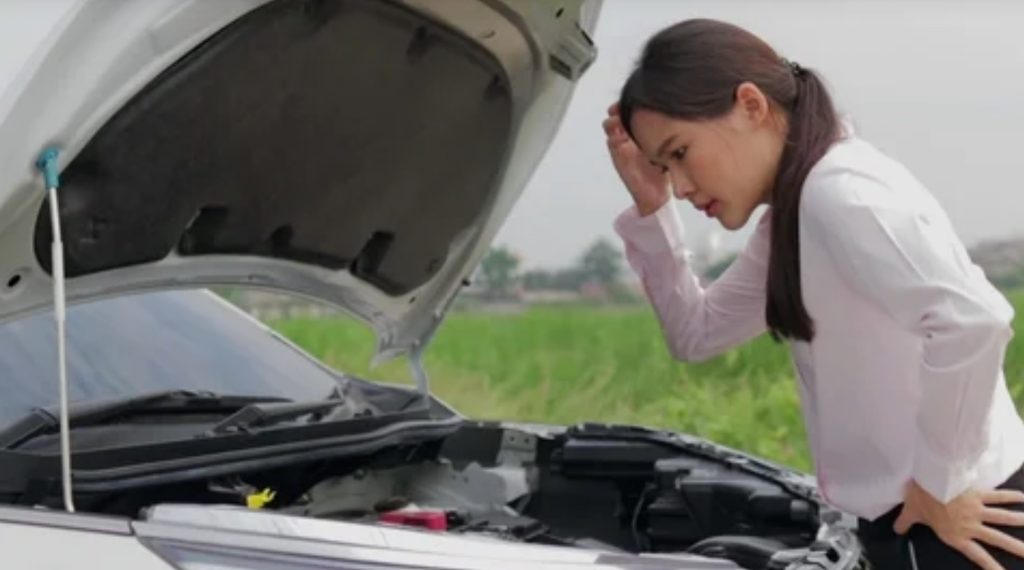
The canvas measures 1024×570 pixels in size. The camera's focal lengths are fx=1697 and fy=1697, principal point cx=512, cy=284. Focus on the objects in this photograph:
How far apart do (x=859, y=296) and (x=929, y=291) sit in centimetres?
15

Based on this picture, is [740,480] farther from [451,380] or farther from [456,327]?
[456,327]

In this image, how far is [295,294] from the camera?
12.3ft

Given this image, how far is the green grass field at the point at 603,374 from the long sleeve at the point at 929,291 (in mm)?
4537

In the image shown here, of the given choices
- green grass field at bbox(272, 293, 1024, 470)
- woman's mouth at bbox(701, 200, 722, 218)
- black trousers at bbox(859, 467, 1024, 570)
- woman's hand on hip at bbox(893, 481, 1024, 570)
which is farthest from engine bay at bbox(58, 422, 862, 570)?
green grass field at bbox(272, 293, 1024, 470)

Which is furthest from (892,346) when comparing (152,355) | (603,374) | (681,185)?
(603,374)

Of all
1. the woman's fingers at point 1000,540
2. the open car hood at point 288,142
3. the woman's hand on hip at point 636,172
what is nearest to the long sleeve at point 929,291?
the woman's fingers at point 1000,540

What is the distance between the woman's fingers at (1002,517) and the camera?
271 cm

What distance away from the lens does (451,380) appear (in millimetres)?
9906

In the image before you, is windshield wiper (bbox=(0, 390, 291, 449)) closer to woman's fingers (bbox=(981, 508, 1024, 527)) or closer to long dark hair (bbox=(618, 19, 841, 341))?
long dark hair (bbox=(618, 19, 841, 341))

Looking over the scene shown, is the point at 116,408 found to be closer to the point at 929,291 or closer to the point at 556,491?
the point at 556,491

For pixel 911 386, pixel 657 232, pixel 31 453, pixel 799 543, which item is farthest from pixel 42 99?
pixel 799 543

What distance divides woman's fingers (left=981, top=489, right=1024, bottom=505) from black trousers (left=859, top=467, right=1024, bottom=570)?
0.6 inches

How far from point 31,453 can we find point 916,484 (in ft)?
4.87

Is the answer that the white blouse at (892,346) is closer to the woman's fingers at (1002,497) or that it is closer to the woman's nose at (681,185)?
the woman's fingers at (1002,497)
